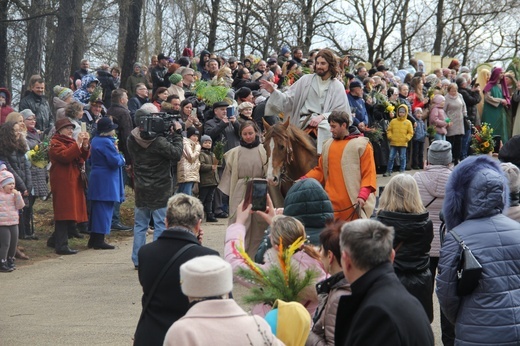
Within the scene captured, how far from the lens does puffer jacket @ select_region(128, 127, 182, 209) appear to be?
1237 cm

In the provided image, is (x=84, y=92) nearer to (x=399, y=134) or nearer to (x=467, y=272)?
(x=399, y=134)

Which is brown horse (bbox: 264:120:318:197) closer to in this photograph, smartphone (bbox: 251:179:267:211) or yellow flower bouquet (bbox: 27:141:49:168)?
smartphone (bbox: 251:179:267:211)

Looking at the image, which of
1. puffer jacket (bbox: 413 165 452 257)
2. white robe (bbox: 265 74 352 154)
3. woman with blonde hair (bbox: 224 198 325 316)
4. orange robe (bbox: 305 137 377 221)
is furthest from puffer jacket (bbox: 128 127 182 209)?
woman with blonde hair (bbox: 224 198 325 316)

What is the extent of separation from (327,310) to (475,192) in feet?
4.88

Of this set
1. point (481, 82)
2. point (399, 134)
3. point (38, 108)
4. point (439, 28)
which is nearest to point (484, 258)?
point (38, 108)

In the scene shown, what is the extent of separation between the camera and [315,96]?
39.0ft

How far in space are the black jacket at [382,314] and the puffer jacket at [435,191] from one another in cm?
462

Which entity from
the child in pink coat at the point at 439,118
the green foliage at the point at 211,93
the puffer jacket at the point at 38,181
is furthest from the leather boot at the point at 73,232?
the child in pink coat at the point at 439,118

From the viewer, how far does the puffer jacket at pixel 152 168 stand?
12.4 m

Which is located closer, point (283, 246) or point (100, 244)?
point (283, 246)

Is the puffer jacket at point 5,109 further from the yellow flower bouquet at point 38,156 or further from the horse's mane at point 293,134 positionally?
the horse's mane at point 293,134

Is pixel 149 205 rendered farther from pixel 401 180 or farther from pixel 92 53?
pixel 92 53

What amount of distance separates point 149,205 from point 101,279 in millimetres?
1105

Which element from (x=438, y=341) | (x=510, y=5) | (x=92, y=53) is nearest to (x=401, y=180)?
(x=438, y=341)
